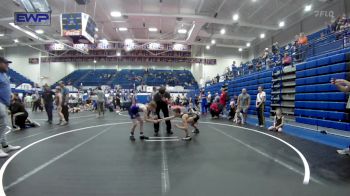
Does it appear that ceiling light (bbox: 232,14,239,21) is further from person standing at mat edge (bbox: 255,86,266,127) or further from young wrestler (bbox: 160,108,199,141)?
young wrestler (bbox: 160,108,199,141)

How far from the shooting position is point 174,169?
4.34 m

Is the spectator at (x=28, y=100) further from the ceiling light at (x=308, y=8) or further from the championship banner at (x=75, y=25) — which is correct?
the ceiling light at (x=308, y=8)

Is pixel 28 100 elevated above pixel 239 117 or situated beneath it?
elevated above

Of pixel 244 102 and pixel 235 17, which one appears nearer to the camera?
pixel 244 102

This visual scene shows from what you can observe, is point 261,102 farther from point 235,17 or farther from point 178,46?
point 178,46

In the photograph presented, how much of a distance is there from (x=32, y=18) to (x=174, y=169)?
11483 mm

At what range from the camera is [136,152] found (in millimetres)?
5723

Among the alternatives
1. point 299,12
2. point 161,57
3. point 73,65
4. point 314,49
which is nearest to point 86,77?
point 73,65

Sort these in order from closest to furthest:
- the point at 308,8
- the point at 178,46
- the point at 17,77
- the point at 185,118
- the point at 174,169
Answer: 1. the point at 174,169
2. the point at 185,118
3. the point at 308,8
4. the point at 178,46
5. the point at 17,77

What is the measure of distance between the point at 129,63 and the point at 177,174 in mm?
39715

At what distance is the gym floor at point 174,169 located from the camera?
133 inches

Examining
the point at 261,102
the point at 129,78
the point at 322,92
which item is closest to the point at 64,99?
the point at 261,102

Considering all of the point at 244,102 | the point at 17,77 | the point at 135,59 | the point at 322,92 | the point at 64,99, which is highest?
the point at 135,59

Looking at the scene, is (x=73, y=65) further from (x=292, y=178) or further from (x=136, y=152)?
(x=292, y=178)
